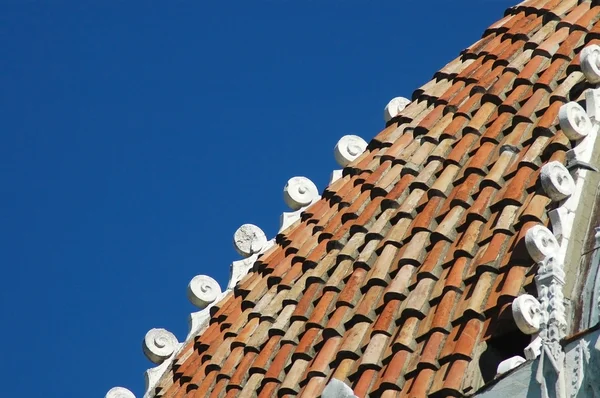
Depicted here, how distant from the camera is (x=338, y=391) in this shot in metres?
16.2

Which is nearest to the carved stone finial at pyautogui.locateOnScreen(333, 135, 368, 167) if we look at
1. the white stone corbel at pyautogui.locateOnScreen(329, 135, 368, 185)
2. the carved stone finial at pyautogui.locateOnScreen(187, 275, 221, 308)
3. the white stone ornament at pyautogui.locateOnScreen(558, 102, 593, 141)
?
the white stone corbel at pyautogui.locateOnScreen(329, 135, 368, 185)

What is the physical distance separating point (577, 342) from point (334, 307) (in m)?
4.25

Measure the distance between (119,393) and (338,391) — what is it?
615 centimetres

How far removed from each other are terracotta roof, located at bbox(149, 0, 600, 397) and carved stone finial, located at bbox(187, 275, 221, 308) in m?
0.38

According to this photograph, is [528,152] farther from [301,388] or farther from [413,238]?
[301,388]

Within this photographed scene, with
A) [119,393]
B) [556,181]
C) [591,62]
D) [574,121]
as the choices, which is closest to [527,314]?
[556,181]

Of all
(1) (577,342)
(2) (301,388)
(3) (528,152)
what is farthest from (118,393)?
(1) (577,342)

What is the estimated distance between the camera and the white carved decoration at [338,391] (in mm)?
16141

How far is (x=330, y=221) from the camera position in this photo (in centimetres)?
2139

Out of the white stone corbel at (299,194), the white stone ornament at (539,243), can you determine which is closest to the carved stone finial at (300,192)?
the white stone corbel at (299,194)

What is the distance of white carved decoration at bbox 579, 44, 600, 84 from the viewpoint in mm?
18859

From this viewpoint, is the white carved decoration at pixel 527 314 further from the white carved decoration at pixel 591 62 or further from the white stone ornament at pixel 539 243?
the white carved decoration at pixel 591 62

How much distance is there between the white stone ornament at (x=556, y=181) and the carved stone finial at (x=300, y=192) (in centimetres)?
594

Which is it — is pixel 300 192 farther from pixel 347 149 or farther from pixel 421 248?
pixel 421 248
